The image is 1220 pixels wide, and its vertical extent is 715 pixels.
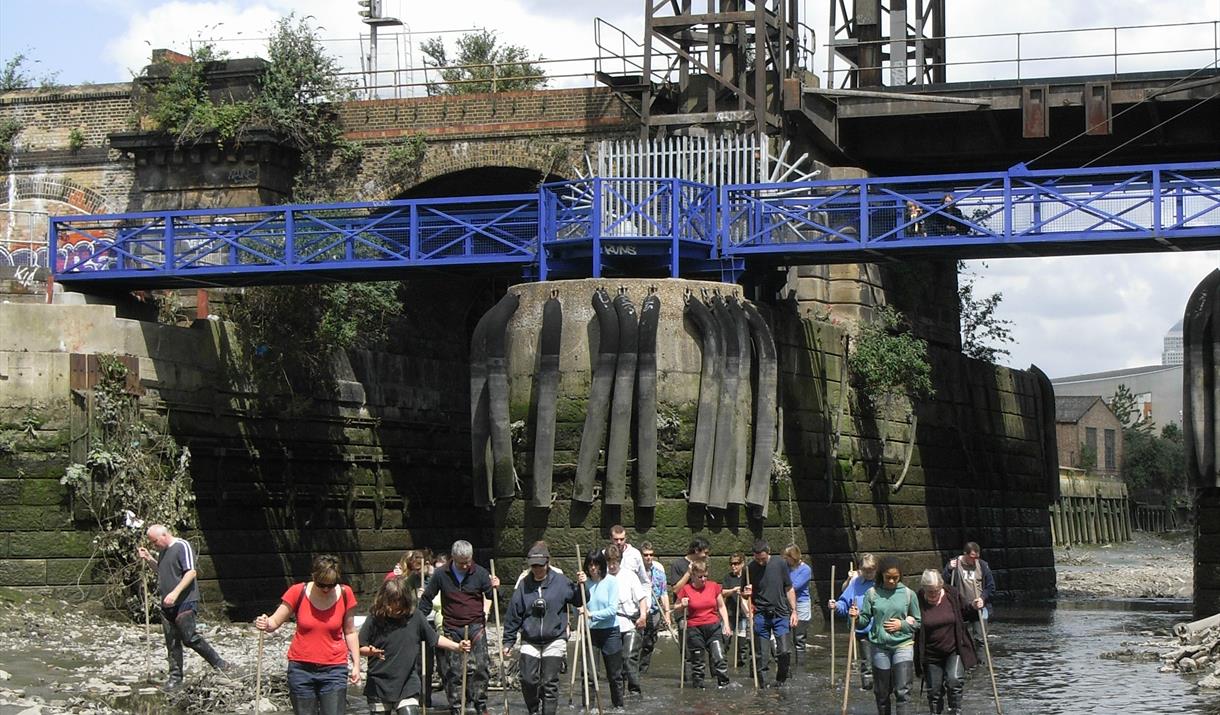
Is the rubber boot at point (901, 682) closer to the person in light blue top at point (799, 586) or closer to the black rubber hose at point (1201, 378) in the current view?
the person in light blue top at point (799, 586)

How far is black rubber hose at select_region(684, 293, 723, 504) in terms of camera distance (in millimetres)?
26891

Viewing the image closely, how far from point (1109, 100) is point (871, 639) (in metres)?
19.0

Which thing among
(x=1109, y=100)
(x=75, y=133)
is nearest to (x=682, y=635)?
(x=1109, y=100)

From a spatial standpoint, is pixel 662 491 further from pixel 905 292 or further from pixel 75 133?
pixel 75 133

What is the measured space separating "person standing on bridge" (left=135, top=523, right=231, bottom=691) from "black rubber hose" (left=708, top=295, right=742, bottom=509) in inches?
378

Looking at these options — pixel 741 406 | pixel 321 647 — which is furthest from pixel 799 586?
pixel 321 647

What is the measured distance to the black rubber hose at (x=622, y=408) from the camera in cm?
2647

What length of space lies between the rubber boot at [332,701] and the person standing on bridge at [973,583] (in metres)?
6.16

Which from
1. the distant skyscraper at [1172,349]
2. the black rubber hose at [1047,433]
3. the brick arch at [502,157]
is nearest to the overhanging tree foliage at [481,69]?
the brick arch at [502,157]

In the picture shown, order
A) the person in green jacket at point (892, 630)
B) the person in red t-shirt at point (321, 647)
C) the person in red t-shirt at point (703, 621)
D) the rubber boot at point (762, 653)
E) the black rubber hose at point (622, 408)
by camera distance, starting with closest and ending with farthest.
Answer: the person in red t-shirt at point (321, 647) < the person in green jacket at point (892, 630) < the person in red t-shirt at point (703, 621) < the rubber boot at point (762, 653) < the black rubber hose at point (622, 408)

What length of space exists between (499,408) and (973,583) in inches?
327

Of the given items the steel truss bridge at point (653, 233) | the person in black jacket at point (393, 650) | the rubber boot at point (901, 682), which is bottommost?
the rubber boot at point (901, 682)

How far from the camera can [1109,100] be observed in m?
33.7

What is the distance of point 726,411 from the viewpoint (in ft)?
89.0
